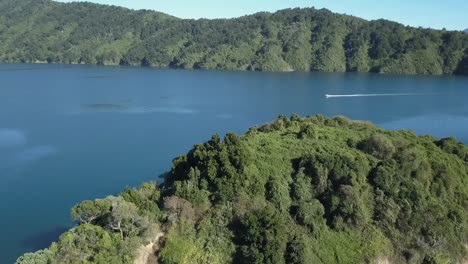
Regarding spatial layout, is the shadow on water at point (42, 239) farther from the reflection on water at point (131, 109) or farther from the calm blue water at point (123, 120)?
the reflection on water at point (131, 109)

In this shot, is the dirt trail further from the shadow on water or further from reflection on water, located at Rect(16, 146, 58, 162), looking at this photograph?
reflection on water, located at Rect(16, 146, 58, 162)

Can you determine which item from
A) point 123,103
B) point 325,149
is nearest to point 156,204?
point 325,149

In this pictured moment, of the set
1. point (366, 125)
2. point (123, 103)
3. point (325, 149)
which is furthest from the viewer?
point (123, 103)

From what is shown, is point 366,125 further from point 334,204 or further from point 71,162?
point 71,162

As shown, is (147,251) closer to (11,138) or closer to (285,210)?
(285,210)

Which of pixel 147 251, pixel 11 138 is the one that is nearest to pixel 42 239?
pixel 147 251

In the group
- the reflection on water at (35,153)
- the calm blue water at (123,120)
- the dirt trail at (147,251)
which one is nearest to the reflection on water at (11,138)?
the calm blue water at (123,120)

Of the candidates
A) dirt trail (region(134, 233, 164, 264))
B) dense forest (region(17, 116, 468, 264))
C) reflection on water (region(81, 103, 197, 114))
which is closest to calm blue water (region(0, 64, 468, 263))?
reflection on water (region(81, 103, 197, 114))
